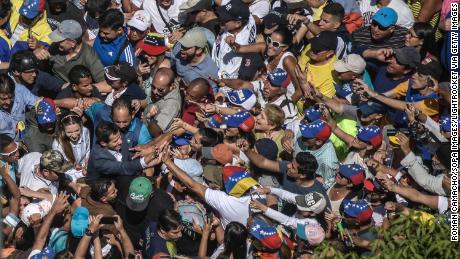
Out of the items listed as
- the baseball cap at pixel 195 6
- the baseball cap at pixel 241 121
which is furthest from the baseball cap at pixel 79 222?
the baseball cap at pixel 195 6

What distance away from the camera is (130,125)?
12883 mm

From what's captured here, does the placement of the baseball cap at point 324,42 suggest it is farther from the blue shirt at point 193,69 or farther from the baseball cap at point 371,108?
the blue shirt at point 193,69

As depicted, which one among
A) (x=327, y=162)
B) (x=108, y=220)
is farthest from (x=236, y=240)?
(x=327, y=162)

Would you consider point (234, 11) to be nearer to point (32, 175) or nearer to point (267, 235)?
point (32, 175)

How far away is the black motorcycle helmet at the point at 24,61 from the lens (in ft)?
44.4

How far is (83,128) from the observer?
13.1m

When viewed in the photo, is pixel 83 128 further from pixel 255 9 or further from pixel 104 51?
pixel 255 9

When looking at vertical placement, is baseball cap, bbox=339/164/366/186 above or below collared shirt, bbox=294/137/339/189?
above

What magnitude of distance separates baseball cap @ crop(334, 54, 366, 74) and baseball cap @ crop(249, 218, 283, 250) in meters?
2.84

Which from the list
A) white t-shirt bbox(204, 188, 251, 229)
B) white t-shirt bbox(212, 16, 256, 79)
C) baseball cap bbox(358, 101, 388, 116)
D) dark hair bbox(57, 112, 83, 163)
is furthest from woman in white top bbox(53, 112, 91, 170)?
baseball cap bbox(358, 101, 388, 116)

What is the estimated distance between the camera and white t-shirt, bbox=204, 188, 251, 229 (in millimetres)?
11672

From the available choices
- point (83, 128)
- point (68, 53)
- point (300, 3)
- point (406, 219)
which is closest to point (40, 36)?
point (68, 53)

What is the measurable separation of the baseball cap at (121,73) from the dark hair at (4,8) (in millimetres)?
1963

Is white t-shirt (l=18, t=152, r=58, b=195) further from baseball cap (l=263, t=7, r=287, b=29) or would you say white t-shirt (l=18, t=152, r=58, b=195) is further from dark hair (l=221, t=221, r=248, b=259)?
baseball cap (l=263, t=7, r=287, b=29)
